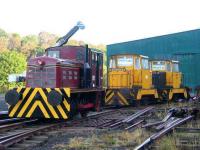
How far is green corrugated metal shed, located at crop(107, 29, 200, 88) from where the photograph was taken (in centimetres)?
3102

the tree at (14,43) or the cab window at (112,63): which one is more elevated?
the tree at (14,43)

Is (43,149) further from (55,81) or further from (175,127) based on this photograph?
(55,81)

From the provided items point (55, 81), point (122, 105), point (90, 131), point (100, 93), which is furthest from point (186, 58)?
point (90, 131)

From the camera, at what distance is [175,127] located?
9.53 metres

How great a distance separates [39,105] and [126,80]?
876cm


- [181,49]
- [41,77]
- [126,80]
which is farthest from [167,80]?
[41,77]

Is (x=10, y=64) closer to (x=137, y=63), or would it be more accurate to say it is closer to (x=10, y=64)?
(x=10, y=64)

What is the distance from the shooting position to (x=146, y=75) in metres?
21.7

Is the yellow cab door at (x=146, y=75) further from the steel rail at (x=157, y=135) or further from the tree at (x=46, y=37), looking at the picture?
the tree at (x=46, y=37)

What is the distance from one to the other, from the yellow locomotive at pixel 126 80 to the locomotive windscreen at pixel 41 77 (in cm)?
760

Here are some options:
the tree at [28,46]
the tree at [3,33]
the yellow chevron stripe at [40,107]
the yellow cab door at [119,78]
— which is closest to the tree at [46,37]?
the tree at [28,46]

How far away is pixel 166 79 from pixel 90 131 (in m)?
15.2

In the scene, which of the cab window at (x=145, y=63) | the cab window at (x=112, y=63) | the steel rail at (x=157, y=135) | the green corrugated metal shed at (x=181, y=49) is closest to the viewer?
the steel rail at (x=157, y=135)

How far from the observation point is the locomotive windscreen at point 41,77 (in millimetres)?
12867
